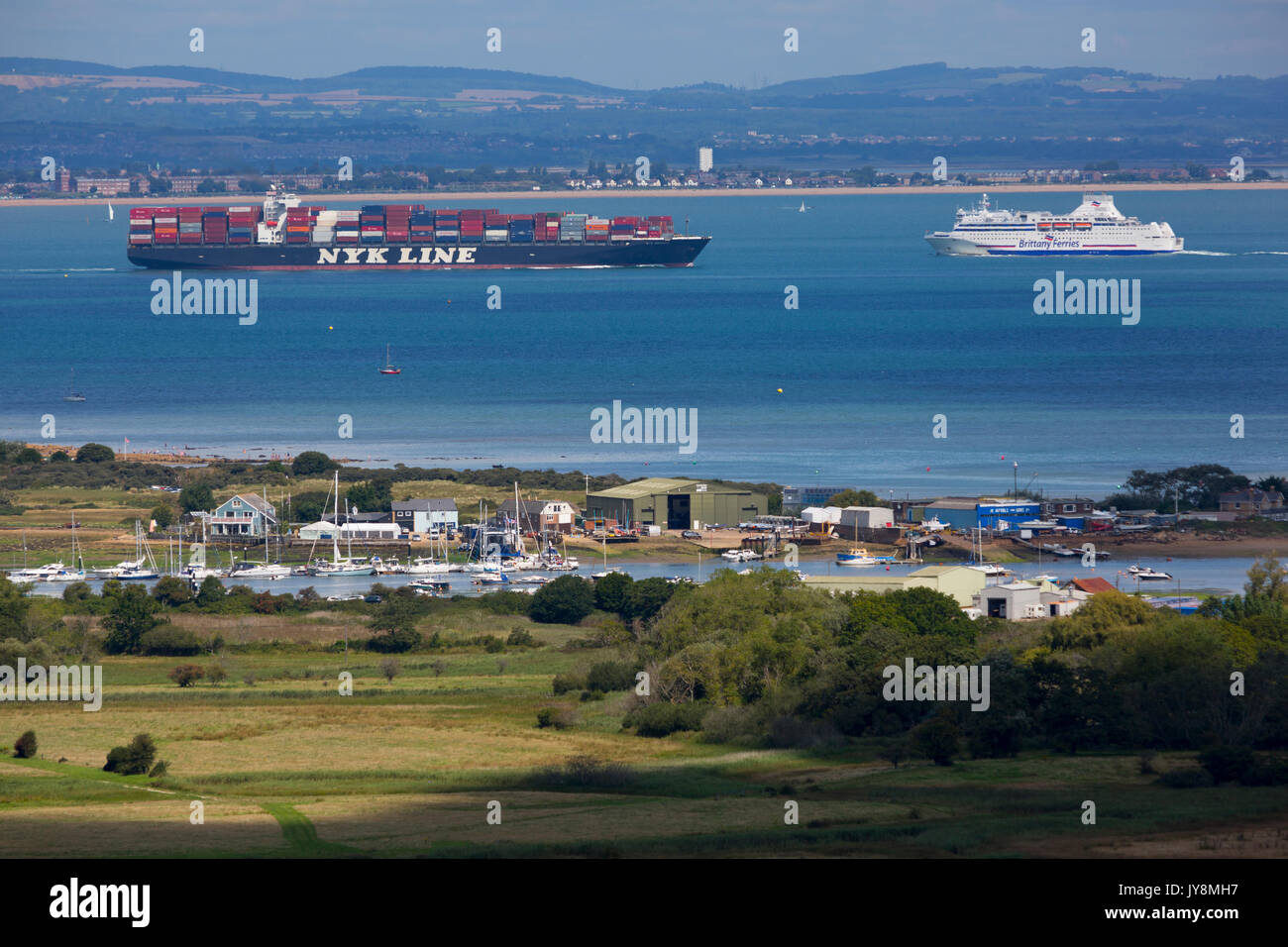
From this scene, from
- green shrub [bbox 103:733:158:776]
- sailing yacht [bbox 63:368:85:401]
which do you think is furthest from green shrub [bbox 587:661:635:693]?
sailing yacht [bbox 63:368:85:401]

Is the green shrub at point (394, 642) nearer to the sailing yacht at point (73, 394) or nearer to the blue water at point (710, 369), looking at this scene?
the blue water at point (710, 369)

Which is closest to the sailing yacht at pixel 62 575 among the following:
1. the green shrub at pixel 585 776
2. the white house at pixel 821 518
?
the white house at pixel 821 518

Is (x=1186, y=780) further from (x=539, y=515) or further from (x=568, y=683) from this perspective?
(x=539, y=515)

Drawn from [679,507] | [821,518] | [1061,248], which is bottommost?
[821,518]

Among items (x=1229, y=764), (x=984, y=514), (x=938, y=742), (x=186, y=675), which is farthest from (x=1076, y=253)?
(x=1229, y=764)

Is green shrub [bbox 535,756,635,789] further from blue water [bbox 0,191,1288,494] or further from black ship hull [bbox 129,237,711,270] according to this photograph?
black ship hull [bbox 129,237,711,270]

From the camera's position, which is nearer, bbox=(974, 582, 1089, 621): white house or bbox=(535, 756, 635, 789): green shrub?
bbox=(535, 756, 635, 789): green shrub
